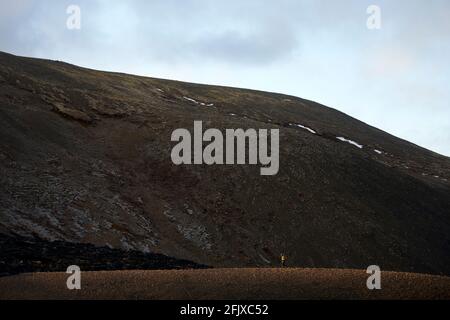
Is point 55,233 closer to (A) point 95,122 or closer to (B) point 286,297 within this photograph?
(B) point 286,297

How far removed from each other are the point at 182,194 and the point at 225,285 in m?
22.1

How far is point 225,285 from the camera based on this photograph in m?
13.0

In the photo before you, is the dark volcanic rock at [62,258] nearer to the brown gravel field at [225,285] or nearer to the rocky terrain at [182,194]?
the brown gravel field at [225,285]

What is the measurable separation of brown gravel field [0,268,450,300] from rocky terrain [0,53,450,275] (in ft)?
34.7

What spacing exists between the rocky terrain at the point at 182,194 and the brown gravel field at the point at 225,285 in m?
10.6

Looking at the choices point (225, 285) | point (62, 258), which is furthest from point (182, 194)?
point (225, 285)

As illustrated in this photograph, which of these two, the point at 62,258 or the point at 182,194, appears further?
the point at 182,194

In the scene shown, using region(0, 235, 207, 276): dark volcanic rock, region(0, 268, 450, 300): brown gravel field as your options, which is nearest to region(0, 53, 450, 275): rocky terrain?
region(0, 235, 207, 276): dark volcanic rock

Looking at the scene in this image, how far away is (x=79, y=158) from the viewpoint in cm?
3491

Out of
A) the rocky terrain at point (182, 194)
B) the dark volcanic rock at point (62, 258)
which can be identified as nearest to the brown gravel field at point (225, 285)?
the dark volcanic rock at point (62, 258)

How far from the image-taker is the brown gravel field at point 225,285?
40.3ft

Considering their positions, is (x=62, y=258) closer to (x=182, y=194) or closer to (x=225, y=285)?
(x=225, y=285)

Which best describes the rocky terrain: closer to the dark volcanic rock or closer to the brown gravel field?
the dark volcanic rock

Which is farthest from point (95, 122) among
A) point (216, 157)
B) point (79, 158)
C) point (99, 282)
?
point (99, 282)
